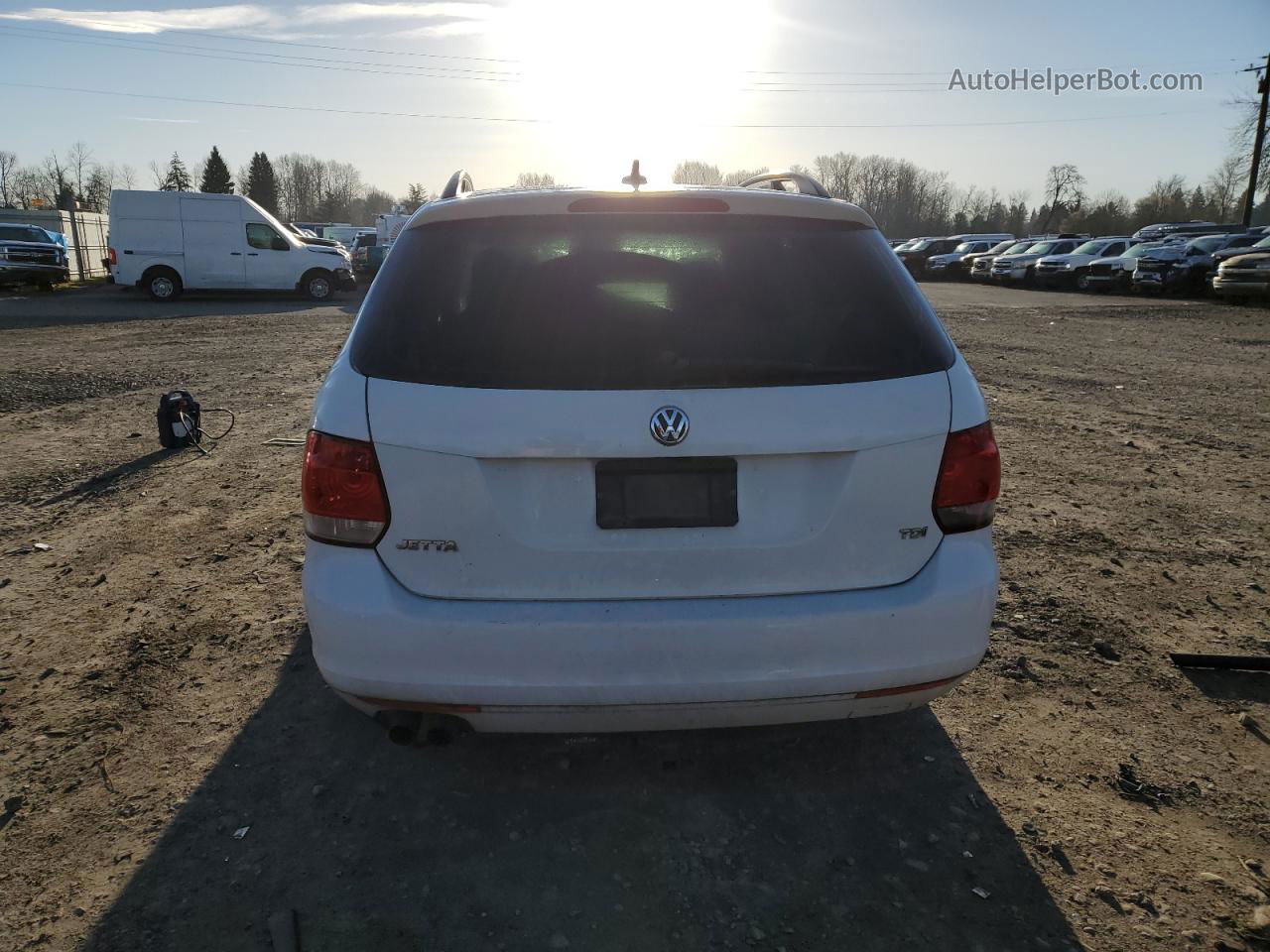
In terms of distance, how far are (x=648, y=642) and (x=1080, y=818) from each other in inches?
56.6

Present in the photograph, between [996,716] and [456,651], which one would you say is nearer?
[456,651]

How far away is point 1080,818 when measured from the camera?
8.44 feet

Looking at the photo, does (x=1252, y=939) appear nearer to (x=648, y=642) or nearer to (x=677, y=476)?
(x=648, y=642)

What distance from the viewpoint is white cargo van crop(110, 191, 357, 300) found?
876 inches

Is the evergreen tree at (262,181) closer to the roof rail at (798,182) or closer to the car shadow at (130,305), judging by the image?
the car shadow at (130,305)

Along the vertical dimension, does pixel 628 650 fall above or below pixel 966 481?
below

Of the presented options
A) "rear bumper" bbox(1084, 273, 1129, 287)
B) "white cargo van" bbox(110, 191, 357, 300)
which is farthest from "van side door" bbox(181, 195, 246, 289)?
"rear bumper" bbox(1084, 273, 1129, 287)

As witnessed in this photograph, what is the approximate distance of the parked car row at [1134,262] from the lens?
74.5 ft

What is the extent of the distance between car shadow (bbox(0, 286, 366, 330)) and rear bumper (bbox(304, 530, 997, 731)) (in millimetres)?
17812

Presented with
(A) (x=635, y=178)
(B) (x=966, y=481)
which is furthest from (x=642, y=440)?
(A) (x=635, y=178)

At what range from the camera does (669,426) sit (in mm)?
2186

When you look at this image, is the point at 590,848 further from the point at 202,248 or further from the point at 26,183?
the point at 26,183

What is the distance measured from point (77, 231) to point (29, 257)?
35.0ft

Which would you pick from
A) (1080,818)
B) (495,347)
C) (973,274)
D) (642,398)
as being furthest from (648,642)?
(973,274)
